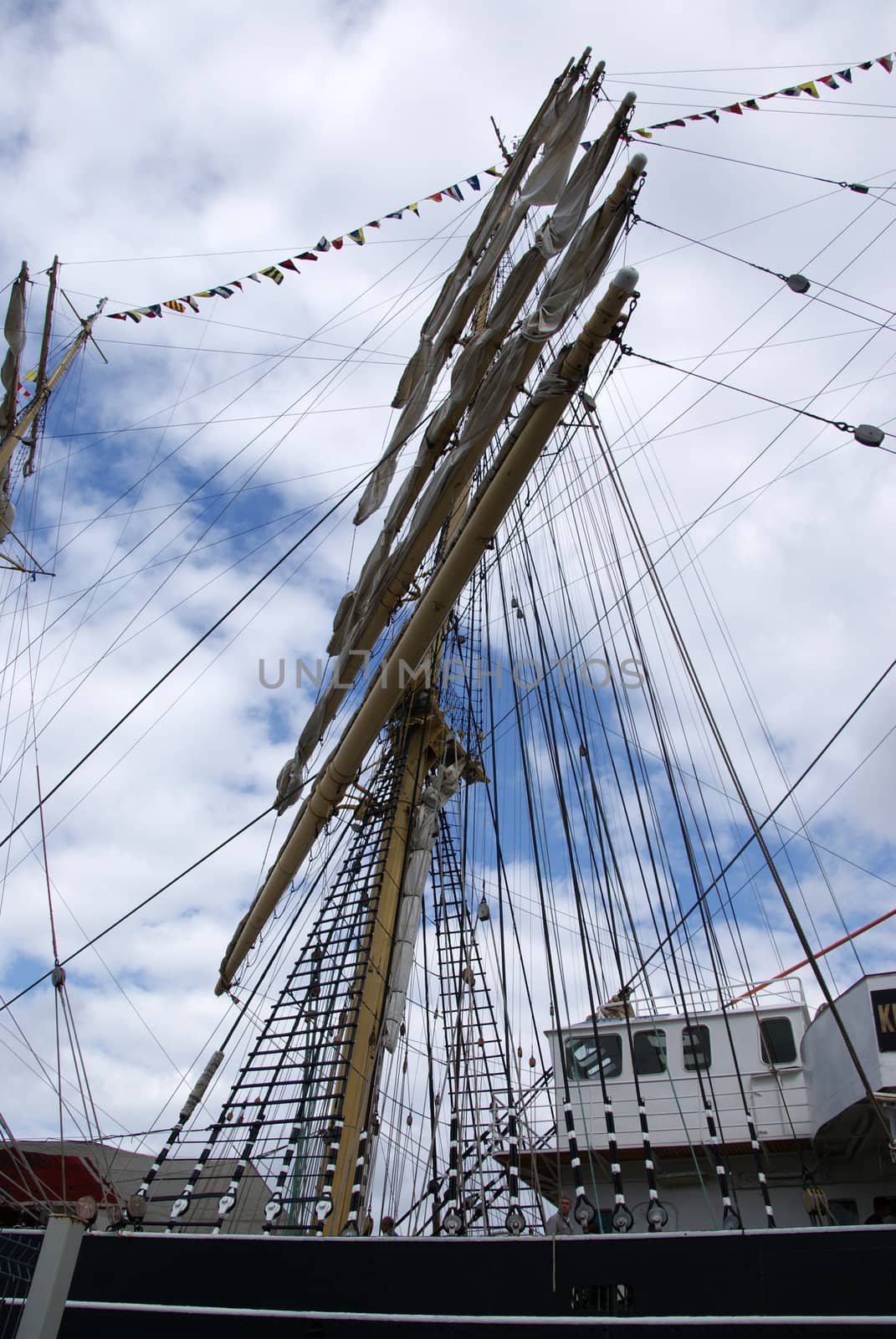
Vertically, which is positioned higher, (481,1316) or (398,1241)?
(398,1241)

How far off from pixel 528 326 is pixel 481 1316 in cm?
742

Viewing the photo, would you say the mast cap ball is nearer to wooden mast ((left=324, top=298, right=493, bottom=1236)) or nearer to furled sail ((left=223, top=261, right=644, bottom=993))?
furled sail ((left=223, top=261, right=644, bottom=993))

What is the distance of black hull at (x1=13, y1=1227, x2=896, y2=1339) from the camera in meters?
4.62

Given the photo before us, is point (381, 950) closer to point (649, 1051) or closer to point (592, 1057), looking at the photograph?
point (592, 1057)

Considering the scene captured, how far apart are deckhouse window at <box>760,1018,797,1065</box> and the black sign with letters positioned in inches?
88.8

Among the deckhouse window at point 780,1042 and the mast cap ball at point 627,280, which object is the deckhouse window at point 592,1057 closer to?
the deckhouse window at point 780,1042

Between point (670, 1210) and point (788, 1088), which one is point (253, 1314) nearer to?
point (670, 1210)

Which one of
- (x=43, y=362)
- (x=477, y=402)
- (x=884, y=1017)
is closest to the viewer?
(x=884, y=1017)

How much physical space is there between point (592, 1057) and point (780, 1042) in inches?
85.9

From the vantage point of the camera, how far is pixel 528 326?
775cm

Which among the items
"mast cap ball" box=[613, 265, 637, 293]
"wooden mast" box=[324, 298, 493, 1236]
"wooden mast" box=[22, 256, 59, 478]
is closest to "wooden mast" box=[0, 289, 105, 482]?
"wooden mast" box=[22, 256, 59, 478]

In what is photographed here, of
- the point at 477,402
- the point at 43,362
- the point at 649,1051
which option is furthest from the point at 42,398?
the point at 649,1051

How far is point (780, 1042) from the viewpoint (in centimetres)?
979

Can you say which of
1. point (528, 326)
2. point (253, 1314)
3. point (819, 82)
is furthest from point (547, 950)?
point (819, 82)
